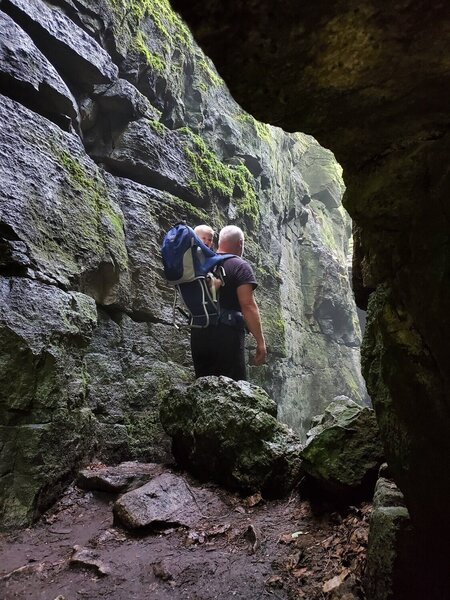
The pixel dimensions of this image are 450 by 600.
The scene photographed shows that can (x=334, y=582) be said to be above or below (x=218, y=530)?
→ below

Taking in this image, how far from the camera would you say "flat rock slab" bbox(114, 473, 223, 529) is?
3.65m

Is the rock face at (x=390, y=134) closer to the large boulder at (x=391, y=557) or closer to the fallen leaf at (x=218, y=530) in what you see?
the large boulder at (x=391, y=557)

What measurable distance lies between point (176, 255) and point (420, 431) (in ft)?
13.3

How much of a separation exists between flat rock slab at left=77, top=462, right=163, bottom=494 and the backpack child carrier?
6.62 feet

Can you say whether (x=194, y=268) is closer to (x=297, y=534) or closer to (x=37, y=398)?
(x=37, y=398)

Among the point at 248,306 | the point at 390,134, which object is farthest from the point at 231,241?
the point at 390,134

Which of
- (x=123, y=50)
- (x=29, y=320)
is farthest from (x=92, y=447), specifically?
(x=123, y=50)

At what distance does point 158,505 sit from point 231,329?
2.47 metres

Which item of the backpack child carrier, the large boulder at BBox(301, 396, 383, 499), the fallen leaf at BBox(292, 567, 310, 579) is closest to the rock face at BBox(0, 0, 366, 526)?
the backpack child carrier

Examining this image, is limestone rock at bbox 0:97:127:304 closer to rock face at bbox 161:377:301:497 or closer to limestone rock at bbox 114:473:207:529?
rock face at bbox 161:377:301:497

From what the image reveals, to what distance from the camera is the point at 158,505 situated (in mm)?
3846

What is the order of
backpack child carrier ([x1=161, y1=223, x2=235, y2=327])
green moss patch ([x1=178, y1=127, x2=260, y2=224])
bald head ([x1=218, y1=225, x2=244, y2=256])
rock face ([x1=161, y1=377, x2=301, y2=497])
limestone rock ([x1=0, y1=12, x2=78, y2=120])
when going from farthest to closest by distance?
1. green moss patch ([x1=178, y1=127, x2=260, y2=224])
2. bald head ([x1=218, y1=225, x2=244, y2=256])
3. backpack child carrier ([x1=161, y1=223, x2=235, y2=327])
4. limestone rock ([x1=0, y1=12, x2=78, y2=120])
5. rock face ([x1=161, y1=377, x2=301, y2=497])

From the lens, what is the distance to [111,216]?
663 cm

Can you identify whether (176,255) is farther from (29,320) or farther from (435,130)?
(435,130)
